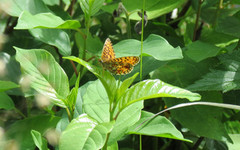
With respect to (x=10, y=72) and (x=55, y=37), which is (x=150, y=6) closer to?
→ (x=55, y=37)

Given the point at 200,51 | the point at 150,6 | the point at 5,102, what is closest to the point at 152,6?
the point at 150,6

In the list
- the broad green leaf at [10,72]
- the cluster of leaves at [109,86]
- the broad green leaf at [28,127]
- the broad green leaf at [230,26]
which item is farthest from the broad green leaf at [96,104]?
the broad green leaf at [230,26]

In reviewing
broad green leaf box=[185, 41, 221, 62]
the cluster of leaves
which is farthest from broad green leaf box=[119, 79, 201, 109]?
broad green leaf box=[185, 41, 221, 62]

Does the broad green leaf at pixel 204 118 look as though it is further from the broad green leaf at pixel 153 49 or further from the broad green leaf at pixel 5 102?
the broad green leaf at pixel 5 102

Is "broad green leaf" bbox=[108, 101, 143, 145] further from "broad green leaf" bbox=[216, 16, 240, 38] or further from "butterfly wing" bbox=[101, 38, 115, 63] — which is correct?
"broad green leaf" bbox=[216, 16, 240, 38]

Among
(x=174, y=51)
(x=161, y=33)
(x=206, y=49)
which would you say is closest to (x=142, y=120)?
(x=174, y=51)

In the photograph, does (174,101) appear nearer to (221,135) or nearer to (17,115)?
(221,135)
